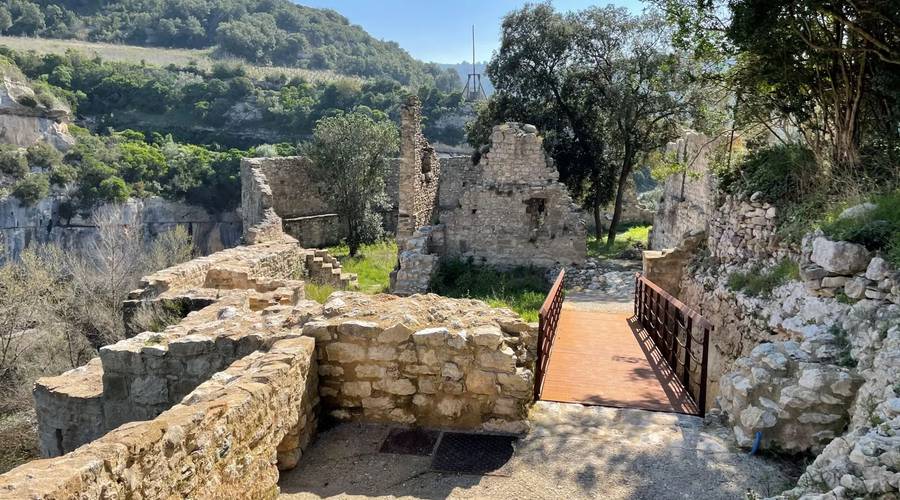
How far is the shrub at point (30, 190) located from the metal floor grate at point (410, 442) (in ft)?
91.1

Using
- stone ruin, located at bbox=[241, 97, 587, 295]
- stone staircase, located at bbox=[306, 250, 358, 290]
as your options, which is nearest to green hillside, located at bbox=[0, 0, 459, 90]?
stone staircase, located at bbox=[306, 250, 358, 290]

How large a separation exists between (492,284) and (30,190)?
906 inches

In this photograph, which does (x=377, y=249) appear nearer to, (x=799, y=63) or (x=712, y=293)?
(x=712, y=293)

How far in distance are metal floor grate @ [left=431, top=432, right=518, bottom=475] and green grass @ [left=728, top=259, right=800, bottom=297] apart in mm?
3957

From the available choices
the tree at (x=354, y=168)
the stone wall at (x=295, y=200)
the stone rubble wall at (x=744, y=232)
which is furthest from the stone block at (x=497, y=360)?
the stone wall at (x=295, y=200)

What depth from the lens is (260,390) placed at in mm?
3867

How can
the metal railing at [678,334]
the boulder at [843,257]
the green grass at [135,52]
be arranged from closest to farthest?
the boulder at [843,257] → the metal railing at [678,334] → the green grass at [135,52]

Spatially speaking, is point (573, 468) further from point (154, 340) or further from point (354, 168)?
point (354, 168)

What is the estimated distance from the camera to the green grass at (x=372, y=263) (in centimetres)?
1570

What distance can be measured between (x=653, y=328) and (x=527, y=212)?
688 centimetres

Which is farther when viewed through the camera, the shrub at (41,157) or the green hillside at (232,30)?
the green hillside at (232,30)

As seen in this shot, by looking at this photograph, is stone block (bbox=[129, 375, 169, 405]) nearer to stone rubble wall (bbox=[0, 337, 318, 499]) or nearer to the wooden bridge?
stone rubble wall (bbox=[0, 337, 318, 499])

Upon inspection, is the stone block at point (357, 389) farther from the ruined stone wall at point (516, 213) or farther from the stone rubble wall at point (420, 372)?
the ruined stone wall at point (516, 213)

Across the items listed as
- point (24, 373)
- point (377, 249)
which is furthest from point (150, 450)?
point (377, 249)
